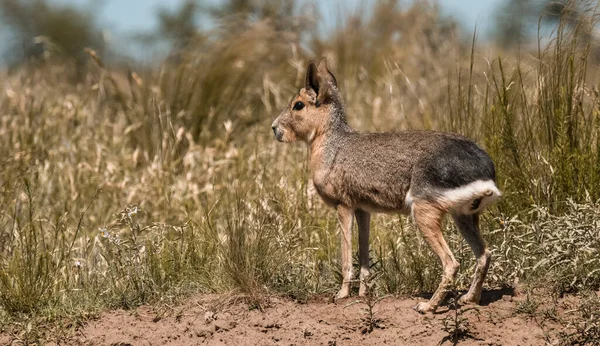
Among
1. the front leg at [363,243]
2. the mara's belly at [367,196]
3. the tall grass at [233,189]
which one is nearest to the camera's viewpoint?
the mara's belly at [367,196]

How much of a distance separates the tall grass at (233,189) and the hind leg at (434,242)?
0.50 m

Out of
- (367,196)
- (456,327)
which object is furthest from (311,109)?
(456,327)

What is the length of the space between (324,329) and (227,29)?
6385mm

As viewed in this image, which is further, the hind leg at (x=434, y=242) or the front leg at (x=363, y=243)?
the front leg at (x=363, y=243)

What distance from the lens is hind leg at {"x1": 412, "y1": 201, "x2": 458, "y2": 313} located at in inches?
211

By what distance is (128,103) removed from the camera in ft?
32.9

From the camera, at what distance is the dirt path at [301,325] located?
17.1 feet

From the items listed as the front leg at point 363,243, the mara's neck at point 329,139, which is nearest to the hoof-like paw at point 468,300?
the front leg at point 363,243

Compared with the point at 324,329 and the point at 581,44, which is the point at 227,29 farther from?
the point at 324,329

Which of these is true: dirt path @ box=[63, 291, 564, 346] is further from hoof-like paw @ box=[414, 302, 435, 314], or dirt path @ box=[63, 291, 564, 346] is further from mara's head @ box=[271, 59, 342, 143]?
mara's head @ box=[271, 59, 342, 143]

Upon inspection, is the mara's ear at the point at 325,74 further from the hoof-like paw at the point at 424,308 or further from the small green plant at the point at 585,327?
the small green plant at the point at 585,327

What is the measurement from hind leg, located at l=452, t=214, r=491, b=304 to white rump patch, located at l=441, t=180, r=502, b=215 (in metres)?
0.34

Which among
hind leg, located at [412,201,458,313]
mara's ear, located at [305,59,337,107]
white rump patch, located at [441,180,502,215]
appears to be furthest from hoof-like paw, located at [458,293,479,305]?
mara's ear, located at [305,59,337,107]

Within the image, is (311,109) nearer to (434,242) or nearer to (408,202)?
(408,202)
